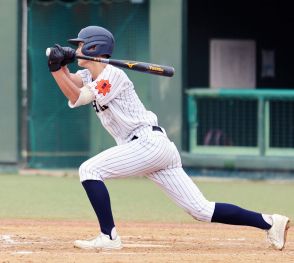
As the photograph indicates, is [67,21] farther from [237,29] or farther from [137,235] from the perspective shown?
[137,235]

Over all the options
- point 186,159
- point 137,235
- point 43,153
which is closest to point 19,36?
point 43,153

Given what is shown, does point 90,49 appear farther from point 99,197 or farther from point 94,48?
point 99,197

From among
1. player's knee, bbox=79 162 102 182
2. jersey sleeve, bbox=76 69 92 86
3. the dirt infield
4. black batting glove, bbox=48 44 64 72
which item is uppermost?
black batting glove, bbox=48 44 64 72

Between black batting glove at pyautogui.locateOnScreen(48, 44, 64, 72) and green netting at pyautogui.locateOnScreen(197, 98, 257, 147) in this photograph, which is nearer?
black batting glove at pyautogui.locateOnScreen(48, 44, 64, 72)

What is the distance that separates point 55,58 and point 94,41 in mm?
442

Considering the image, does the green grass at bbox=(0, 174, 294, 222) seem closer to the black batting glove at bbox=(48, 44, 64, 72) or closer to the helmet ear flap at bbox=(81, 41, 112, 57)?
the helmet ear flap at bbox=(81, 41, 112, 57)

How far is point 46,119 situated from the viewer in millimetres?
15516

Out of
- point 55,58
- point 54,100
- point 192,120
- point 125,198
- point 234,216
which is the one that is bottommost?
point 125,198

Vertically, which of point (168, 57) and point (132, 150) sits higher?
point (168, 57)

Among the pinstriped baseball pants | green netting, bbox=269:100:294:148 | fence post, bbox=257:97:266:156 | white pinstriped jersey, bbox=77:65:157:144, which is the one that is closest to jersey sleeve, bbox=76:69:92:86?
white pinstriped jersey, bbox=77:65:157:144

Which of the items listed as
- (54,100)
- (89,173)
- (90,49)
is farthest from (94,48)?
(54,100)

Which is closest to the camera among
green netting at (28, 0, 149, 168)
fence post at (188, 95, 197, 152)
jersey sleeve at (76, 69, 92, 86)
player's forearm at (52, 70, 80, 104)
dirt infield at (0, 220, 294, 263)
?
dirt infield at (0, 220, 294, 263)

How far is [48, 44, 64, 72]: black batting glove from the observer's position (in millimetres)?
7434

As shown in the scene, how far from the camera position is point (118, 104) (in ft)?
25.1
